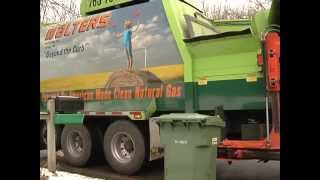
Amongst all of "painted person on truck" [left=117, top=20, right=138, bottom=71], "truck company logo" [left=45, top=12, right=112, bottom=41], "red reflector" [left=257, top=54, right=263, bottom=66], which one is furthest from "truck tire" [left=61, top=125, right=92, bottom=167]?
"red reflector" [left=257, top=54, right=263, bottom=66]

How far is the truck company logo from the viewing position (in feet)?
28.3

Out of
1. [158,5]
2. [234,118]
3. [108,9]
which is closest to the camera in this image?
[234,118]

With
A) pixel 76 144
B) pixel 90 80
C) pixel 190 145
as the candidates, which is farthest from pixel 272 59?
pixel 76 144

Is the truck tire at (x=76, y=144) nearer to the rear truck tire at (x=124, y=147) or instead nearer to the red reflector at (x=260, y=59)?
the rear truck tire at (x=124, y=147)

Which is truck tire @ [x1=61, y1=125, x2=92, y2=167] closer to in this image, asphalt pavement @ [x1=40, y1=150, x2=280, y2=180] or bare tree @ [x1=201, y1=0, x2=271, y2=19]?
asphalt pavement @ [x1=40, y1=150, x2=280, y2=180]

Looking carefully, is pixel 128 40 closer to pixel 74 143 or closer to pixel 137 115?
pixel 137 115

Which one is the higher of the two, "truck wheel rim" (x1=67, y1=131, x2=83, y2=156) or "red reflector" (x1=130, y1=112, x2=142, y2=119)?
"red reflector" (x1=130, y1=112, x2=142, y2=119)

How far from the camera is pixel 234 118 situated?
7195mm

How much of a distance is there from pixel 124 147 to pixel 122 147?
0.04 meters
